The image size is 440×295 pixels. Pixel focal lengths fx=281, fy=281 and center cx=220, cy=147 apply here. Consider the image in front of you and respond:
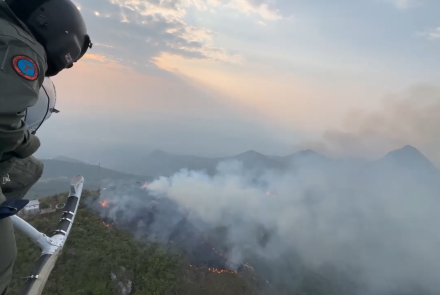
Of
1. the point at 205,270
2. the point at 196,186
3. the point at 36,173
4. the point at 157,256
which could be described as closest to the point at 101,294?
the point at 157,256

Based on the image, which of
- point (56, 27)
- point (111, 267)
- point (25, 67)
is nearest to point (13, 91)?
point (25, 67)

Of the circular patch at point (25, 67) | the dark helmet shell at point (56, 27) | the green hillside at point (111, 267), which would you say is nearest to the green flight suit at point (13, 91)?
the circular patch at point (25, 67)

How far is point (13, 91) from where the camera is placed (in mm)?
2018

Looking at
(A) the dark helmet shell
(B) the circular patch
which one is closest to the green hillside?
(A) the dark helmet shell

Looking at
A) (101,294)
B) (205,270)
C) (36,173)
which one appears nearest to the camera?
(36,173)

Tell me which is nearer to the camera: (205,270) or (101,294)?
(101,294)

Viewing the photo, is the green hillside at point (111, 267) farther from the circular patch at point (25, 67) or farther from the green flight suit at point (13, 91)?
the circular patch at point (25, 67)

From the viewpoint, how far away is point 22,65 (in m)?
2.15

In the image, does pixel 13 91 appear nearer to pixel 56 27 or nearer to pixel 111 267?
pixel 56 27

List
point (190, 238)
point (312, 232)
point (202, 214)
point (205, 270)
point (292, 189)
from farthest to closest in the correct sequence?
point (292, 189) < point (312, 232) < point (202, 214) < point (190, 238) < point (205, 270)

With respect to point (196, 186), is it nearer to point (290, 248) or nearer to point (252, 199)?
point (252, 199)

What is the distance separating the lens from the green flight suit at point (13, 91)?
2010 mm

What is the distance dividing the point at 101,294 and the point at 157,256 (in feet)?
19.4

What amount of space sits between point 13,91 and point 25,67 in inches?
10.4
